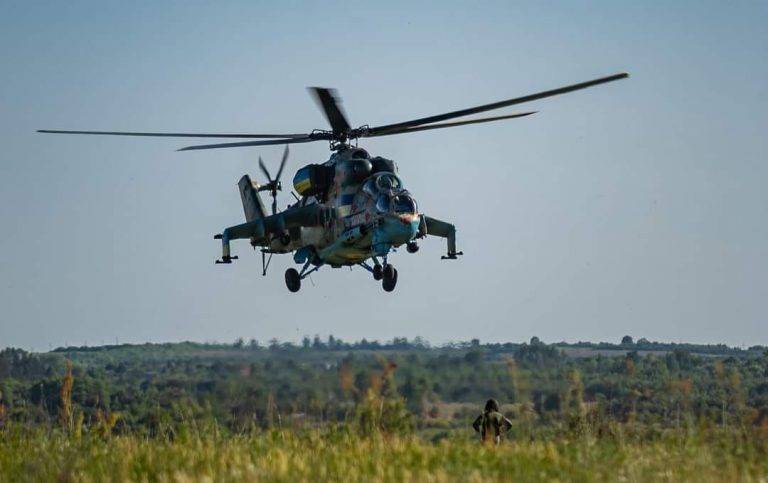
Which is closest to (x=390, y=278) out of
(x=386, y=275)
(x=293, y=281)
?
(x=386, y=275)

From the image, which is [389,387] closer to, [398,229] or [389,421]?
[389,421]

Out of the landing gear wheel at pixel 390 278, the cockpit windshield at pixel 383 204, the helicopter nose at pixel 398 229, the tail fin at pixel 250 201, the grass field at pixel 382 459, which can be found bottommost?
the grass field at pixel 382 459

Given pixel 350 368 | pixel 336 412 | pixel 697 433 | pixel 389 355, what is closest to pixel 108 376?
pixel 389 355

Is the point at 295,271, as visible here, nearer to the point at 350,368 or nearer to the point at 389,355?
the point at 389,355

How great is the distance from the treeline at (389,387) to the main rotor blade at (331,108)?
5602 millimetres

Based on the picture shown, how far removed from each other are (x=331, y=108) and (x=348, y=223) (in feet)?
9.33

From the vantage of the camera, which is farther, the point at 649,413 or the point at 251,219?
the point at 251,219

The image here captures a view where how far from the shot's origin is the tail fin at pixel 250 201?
133ft

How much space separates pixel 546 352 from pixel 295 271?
12.4m

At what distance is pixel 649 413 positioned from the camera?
19031 mm

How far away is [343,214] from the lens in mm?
34812

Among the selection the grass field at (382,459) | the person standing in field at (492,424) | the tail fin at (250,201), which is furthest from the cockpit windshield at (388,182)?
the grass field at (382,459)

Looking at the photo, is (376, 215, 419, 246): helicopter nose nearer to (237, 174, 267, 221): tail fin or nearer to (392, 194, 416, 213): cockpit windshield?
(392, 194, 416, 213): cockpit windshield

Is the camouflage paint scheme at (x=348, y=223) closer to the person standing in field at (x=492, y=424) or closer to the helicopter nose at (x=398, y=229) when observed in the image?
the helicopter nose at (x=398, y=229)
